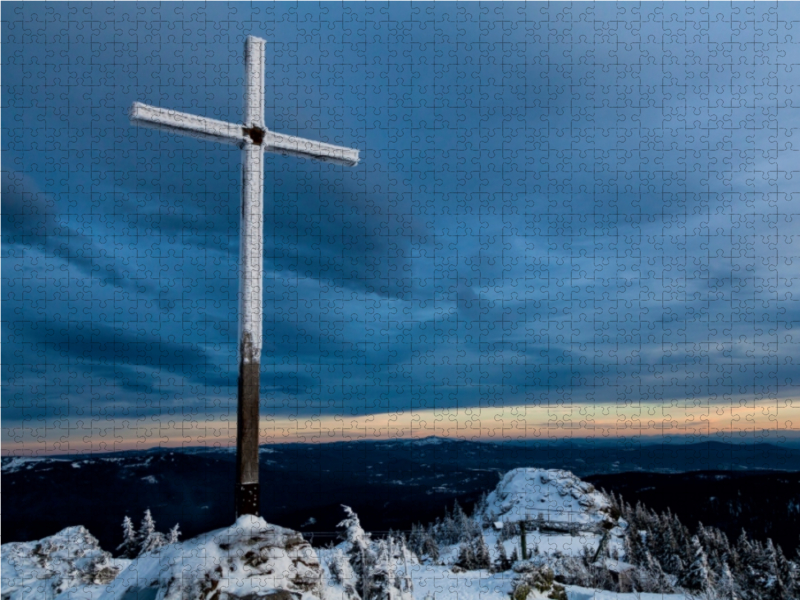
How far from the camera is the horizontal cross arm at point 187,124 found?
9.24 m

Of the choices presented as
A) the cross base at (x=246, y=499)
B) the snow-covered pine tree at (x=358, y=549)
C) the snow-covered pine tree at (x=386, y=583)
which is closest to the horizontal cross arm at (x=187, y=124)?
the cross base at (x=246, y=499)

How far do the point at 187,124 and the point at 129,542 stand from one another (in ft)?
82.5

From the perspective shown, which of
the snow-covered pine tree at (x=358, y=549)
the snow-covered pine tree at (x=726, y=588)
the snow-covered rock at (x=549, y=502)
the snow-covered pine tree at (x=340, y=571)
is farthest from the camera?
the snow-covered rock at (x=549, y=502)

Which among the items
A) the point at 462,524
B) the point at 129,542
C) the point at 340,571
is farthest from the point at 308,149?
the point at 462,524

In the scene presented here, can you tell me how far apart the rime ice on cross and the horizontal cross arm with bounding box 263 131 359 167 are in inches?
1.0

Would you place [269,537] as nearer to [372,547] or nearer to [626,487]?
[372,547]

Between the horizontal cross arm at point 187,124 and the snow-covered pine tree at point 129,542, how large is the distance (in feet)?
77.2

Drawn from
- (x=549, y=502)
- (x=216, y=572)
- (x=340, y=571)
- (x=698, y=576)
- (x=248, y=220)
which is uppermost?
(x=248, y=220)

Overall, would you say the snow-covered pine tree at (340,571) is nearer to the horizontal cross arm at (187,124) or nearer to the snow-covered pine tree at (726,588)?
the horizontal cross arm at (187,124)

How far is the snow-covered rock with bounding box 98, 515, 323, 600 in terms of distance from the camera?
7977mm

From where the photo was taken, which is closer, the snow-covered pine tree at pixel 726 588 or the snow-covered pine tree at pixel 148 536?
the snow-covered pine tree at pixel 726 588

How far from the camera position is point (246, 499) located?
9398 millimetres

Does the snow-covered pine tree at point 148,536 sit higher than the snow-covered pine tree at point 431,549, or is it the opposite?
the snow-covered pine tree at point 148,536

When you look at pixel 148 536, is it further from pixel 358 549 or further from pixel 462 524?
pixel 462 524
